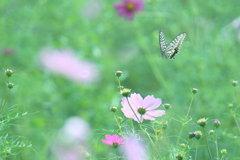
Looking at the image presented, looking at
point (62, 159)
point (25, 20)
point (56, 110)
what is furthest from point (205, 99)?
point (25, 20)

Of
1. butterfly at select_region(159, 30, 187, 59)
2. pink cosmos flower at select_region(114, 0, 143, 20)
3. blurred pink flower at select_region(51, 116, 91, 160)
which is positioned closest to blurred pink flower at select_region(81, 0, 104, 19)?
pink cosmos flower at select_region(114, 0, 143, 20)

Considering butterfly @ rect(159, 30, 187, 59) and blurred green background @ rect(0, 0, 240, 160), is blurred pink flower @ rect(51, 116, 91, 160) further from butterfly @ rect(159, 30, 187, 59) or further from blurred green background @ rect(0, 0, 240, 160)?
butterfly @ rect(159, 30, 187, 59)

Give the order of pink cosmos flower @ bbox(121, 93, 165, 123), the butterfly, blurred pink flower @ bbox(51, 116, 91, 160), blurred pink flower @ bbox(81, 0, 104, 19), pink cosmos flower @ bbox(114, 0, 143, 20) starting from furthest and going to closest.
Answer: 1. blurred pink flower @ bbox(81, 0, 104, 19)
2. pink cosmos flower @ bbox(114, 0, 143, 20)
3. blurred pink flower @ bbox(51, 116, 91, 160)
4. the butterfly
5. pink cosmos flower @ bbox(121, 93, 165, 123)

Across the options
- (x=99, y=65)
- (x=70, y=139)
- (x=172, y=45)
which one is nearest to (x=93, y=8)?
(x=99, y=65)

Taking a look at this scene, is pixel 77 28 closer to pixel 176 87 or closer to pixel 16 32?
pixel 16 32

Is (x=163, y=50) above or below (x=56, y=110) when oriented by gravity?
above

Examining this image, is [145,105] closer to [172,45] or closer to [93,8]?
[172,45]
